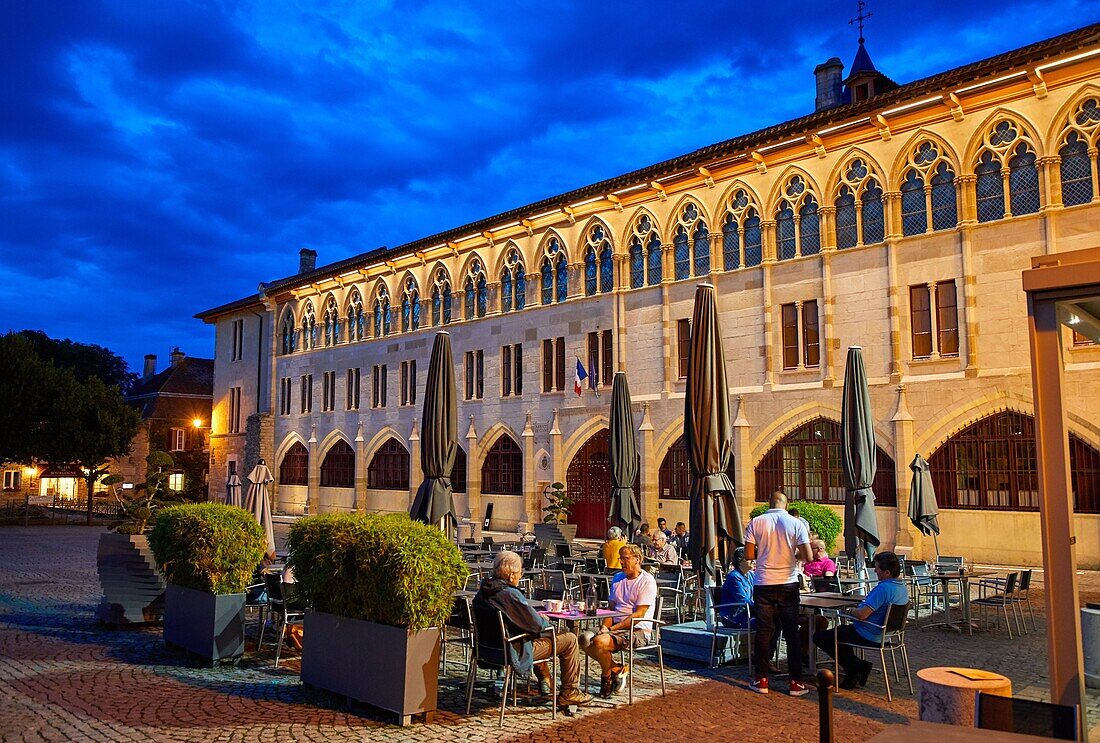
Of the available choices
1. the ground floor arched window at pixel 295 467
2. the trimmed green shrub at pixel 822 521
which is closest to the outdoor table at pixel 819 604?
the trimmed green shrub at pixel 822 521

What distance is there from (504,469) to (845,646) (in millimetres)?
23217

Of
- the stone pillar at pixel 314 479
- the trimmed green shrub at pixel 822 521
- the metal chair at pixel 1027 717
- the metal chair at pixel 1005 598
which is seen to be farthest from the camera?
the stone pillar at pixel 314 479

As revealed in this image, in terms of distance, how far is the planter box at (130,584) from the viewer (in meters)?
11.5

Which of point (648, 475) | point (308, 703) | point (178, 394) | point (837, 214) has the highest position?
point (837, 214)

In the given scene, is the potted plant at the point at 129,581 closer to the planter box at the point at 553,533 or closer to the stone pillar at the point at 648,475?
the planter box at the point at 553,533

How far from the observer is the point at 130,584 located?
1156cm

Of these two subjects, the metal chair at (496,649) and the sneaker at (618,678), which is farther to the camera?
the sneaker at (618,678)

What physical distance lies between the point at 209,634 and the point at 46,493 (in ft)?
214

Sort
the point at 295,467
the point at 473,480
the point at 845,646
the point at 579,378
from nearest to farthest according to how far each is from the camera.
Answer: the point at 845,646
the point at 579,378
the point at 473,480
the point at 295,467

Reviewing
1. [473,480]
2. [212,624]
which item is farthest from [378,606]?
[473,480]

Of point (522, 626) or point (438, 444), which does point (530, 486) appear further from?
point (522, 626)

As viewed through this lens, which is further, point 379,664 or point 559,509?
point 559,509

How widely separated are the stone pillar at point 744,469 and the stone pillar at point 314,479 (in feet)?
74.8

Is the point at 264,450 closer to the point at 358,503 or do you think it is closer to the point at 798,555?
the point at 358,503
